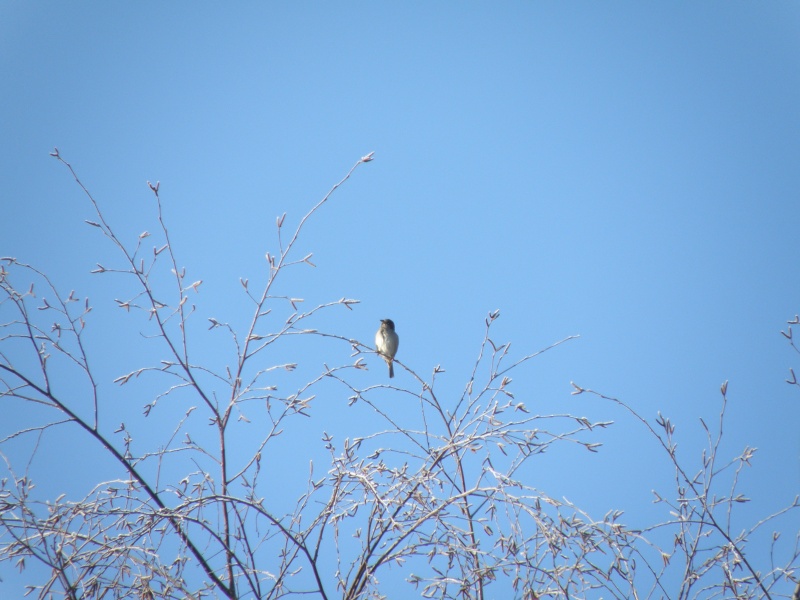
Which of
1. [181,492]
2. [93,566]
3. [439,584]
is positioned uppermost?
[181,492]

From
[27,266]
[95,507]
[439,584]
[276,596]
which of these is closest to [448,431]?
[439,584]

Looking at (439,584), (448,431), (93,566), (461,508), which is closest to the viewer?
(93,566)

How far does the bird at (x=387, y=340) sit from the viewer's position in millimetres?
10922

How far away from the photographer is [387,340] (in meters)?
10.9

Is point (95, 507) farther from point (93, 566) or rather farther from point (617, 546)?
point (617, 546)

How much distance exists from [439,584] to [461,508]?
36 centimetres

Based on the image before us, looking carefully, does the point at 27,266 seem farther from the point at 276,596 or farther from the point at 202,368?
the point at 276,596

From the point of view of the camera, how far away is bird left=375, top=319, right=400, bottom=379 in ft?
35.8

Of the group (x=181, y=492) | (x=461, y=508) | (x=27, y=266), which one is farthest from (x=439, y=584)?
(x=27, y=266)

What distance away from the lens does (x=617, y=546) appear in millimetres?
3215

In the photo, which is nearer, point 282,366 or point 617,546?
point 617,546

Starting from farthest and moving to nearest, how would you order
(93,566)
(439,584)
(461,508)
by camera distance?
(461,508) → (439,584) → (93,566)

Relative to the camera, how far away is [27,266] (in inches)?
137

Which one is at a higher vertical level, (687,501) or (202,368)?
(202,368)
